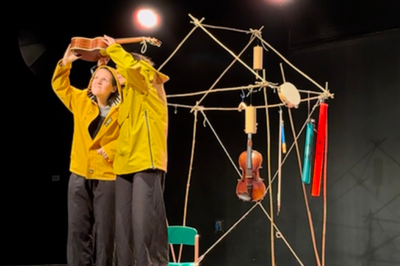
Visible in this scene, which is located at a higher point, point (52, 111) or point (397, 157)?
point (52, 111)

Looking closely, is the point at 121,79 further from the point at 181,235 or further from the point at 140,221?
the point at 181,235

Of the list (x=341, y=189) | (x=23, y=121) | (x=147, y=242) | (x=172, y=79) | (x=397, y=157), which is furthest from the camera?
(x=172, y=79)

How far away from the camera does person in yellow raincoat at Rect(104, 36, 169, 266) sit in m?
1.96

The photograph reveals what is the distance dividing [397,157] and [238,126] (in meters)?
1.37

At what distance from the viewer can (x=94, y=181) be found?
7.00 feet

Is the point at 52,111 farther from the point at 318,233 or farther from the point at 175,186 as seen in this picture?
the point at 318,233

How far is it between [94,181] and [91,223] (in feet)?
0.63

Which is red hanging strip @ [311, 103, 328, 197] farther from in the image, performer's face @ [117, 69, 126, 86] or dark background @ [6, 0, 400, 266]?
performer's face @ [117, 69, 126, 86]

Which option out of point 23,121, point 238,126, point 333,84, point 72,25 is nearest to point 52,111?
point 23,121

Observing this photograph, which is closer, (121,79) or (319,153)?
(121,79)

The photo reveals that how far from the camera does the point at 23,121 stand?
396cm

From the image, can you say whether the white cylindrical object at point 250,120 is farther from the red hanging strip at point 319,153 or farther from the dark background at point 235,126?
the dark background at point 235,126

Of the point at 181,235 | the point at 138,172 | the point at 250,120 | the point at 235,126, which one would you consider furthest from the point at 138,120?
the point at 235,126

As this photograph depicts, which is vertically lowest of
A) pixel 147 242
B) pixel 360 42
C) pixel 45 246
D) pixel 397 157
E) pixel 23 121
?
pixel 45 246
